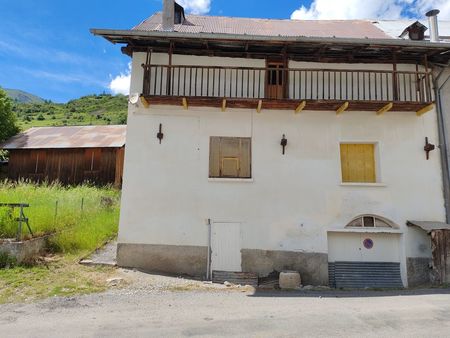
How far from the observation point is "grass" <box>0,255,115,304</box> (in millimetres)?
7824

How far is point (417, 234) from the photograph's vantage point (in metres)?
11.0

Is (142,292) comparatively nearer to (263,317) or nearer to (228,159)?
(263,317)

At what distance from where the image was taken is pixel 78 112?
64.5 metres

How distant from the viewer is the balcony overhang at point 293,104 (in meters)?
10.8

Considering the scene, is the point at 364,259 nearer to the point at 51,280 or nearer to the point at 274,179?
the point at 274,179

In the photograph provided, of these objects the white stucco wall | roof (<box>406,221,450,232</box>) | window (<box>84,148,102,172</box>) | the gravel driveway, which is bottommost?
the gravel driveway

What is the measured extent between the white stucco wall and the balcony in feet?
1.48

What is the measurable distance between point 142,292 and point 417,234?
866 cm

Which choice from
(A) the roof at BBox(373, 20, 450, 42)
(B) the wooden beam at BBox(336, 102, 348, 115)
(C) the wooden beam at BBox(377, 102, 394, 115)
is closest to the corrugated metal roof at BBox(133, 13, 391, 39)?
(A) the roof at BBox(373, 20, 450, 42)

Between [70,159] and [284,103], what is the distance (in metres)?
17.5

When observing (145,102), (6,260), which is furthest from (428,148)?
(6,260)

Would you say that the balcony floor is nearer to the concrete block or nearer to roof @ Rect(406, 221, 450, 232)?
roof @ Rect(406, 221, 450, 232)

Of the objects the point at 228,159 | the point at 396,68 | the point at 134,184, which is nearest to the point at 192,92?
the point at 228,159

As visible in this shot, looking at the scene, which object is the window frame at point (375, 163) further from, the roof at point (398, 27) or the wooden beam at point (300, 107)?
the roof at point (398, 27)
